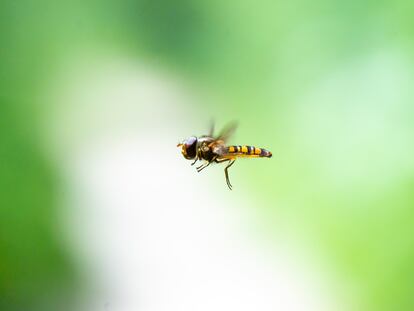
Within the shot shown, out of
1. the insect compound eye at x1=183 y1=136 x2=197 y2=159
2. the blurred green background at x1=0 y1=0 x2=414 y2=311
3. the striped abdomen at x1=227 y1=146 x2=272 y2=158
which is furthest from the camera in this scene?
the blurred green background at x1=0 y1=0 x2=414 y2=311

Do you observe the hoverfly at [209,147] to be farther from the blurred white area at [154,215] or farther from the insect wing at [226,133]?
the blurred white area at [154,215]

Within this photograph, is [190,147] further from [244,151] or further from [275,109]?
[275,109]

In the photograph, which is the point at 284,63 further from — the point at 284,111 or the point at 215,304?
the point at 215,304

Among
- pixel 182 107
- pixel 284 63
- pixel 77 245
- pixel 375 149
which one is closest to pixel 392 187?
pixel 375 149

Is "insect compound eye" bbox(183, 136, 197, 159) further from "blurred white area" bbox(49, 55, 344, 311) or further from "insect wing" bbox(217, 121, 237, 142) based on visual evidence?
"blurred white area" bbox(49, 55, 344, 311)

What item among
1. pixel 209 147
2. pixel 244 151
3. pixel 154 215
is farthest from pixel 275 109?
pixel 209 147

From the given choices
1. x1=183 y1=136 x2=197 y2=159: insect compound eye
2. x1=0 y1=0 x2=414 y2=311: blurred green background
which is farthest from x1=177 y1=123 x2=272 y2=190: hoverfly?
x1=0 y1=0 x2=414 y2=311: blurred green background
